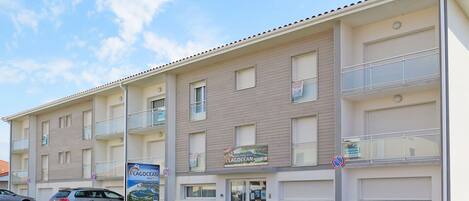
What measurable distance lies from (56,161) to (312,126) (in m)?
21.0

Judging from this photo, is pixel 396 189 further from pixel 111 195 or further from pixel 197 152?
pixel 111 195

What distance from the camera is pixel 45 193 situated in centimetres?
3747

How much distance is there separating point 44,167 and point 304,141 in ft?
74.3

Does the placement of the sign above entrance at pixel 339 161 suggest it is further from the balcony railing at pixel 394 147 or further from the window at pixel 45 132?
the window at pixel 45 132

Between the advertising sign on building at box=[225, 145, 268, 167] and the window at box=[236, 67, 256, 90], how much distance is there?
2.47 metres

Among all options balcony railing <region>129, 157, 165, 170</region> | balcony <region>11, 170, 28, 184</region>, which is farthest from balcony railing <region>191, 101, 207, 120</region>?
balcony <region>11, 170, 28, 184</region>

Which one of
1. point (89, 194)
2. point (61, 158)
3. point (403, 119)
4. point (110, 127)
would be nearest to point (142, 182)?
point (89, 194)

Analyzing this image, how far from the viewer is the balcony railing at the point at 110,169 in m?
30.4

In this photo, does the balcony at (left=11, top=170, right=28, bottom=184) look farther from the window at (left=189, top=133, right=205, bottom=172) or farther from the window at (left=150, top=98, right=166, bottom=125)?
the window at (left=189, top=133, right=205, bottom=172)

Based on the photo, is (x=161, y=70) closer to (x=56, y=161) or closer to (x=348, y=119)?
(x=348, y=119)

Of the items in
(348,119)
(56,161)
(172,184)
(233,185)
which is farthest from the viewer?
(56,161)

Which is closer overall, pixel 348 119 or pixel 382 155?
pixel 382 155

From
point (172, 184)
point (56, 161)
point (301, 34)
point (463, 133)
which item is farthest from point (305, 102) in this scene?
point (56, 161)

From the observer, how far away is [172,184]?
2641cm
